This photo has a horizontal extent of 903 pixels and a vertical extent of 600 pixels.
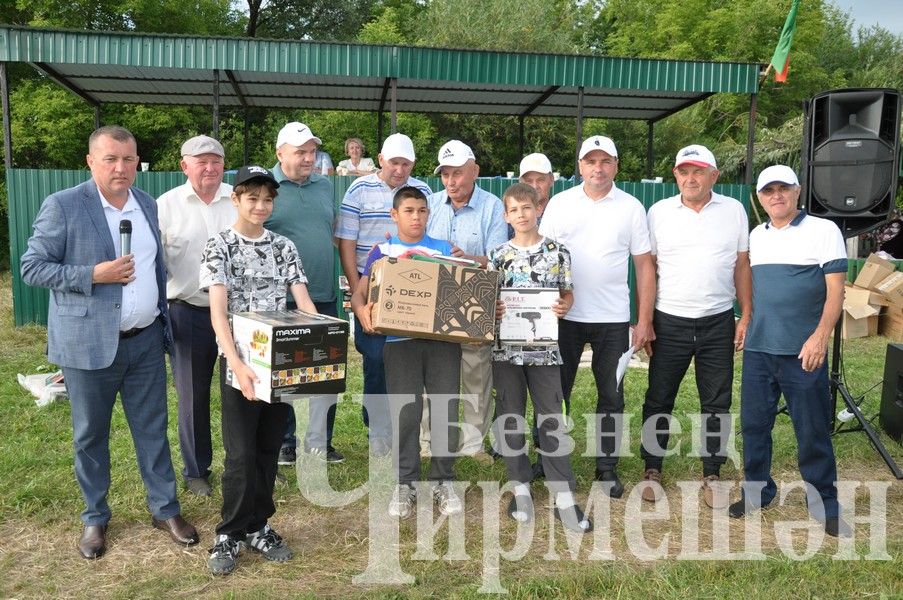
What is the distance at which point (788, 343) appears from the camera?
3.75 m

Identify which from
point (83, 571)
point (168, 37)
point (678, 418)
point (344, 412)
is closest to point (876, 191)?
point (678, 418)

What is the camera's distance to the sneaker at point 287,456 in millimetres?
4574

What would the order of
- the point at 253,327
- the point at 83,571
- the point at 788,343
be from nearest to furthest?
the point at 253,327, the point at 83,571, the point at 788,343

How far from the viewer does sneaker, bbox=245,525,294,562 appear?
3379 mm

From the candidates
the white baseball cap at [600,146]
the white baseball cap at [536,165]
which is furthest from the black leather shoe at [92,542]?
the white baseball cap at [536,165]

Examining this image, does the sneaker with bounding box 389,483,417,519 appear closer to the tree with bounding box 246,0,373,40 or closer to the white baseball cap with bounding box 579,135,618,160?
the white baseball cap with bounding box 579,135,618,160

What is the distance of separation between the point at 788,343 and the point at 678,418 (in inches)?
86.3

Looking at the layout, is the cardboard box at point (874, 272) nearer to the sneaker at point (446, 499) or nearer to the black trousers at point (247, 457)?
the sneaker at point (446, 499)

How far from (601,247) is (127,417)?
2565 mm

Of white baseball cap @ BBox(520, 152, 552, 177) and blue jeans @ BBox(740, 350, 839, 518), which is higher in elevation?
white baseball cap @ BBox(520, 152, 552, 177)

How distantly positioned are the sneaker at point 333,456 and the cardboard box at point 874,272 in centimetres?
872

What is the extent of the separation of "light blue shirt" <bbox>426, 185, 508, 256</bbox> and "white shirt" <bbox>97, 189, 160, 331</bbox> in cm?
151

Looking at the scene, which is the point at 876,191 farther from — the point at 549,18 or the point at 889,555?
the point at 549,18

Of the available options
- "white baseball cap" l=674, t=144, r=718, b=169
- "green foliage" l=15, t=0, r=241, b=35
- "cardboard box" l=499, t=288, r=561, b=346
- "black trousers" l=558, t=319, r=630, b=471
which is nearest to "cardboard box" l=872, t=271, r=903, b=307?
"white baseball cap" l=674, t=144, r=718, b=169
